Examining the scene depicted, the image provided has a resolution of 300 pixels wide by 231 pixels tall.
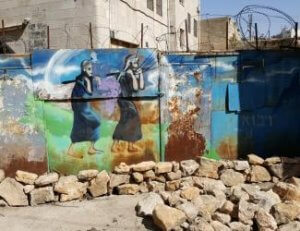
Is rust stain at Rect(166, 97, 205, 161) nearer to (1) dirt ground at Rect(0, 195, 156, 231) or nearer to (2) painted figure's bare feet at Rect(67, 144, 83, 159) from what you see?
(1) dirt ground at Rect(0, 195, 156, 231)

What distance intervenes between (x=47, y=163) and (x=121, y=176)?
1214 mm

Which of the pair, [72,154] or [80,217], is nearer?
[80,217]

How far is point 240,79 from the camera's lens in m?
7.47

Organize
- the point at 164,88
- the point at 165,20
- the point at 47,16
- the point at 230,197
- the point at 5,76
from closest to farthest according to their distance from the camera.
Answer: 1. the point at 230,197
2. the point at 5,76
3. the point at 164,88
4. the point at 47,16
5. the point at 165,20

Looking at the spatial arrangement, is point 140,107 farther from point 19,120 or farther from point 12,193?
point 12,193

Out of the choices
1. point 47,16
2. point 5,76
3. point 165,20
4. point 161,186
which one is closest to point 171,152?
point 161,186

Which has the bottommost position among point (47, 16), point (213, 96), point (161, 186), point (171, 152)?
point (161, 186)

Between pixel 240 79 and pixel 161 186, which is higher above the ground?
pixel 240 79

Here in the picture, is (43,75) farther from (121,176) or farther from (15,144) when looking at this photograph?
(121,176)

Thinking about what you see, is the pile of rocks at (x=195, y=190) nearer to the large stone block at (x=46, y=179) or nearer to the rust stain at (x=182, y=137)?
the large stone block at (x=46, y=179)

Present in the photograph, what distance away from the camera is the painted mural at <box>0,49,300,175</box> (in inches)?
268

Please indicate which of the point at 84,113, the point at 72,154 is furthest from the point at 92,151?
the point at 84,113

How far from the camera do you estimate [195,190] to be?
6066mm

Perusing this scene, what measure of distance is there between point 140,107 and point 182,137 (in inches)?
35.8
